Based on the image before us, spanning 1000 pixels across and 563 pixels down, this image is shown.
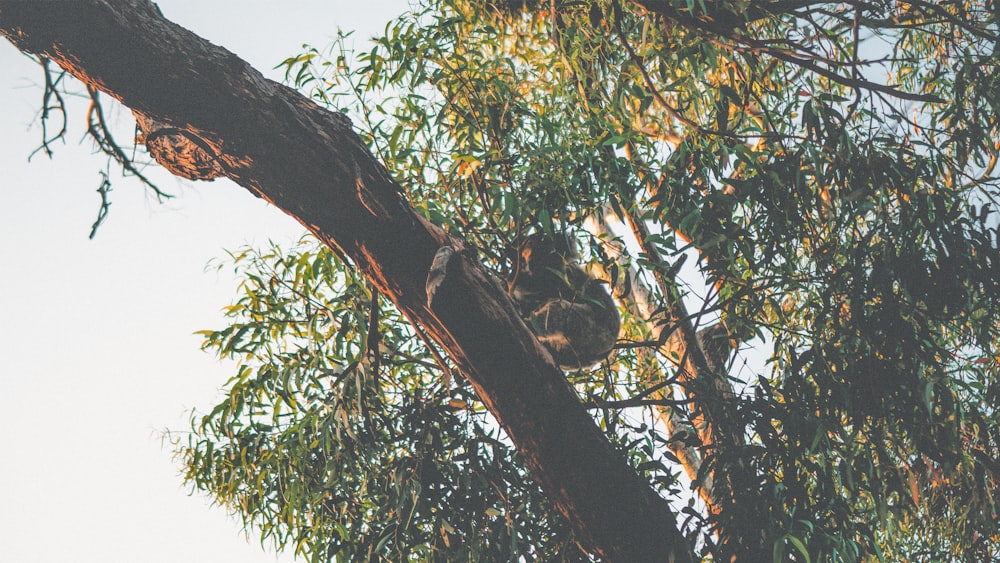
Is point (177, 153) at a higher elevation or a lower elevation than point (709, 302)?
higher

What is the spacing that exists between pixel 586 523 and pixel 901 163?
1.35 m

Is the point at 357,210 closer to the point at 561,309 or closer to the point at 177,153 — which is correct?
the point at 177,153

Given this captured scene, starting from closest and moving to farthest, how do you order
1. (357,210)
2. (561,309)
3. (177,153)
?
(357,210), (177,153), (561,309)

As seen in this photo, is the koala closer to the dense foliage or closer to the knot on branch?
the dense foliage

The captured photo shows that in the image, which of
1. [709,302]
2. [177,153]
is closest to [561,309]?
[709,302]

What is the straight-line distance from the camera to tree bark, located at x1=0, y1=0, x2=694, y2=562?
5.43 feet

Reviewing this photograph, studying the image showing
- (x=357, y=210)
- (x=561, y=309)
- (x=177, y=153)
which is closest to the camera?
(x=357, y=210)

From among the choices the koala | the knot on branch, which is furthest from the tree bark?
the koala

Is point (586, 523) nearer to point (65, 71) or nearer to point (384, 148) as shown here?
point (384, 148)

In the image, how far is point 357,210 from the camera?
1.80 meters

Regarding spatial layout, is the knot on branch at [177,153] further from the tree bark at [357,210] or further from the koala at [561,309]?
the koala at [561,309]

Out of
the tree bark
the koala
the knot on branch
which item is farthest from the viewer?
the koala

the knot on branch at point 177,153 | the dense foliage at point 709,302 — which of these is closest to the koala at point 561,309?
the dense foliage at point 709,302

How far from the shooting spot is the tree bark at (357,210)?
65.1 inches
